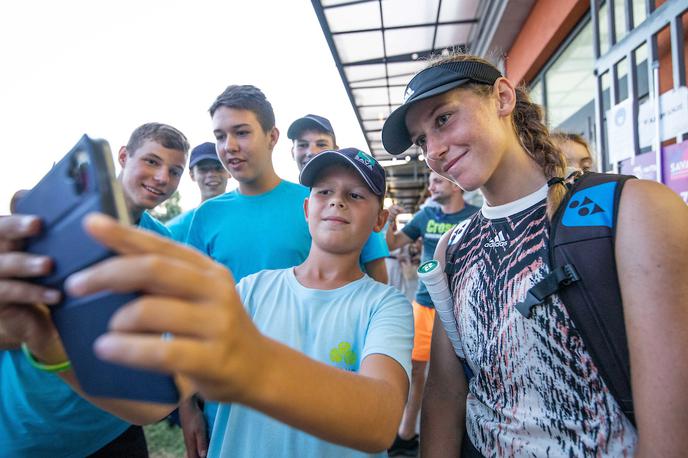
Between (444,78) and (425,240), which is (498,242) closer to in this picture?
(444,78)

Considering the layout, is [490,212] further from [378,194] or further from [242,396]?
[242,396]

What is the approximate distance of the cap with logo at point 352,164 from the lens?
5.13 ft

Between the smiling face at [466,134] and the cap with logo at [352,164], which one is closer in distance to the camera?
the smiling face at [466,134]

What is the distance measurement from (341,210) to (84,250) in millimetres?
Answer: 1090

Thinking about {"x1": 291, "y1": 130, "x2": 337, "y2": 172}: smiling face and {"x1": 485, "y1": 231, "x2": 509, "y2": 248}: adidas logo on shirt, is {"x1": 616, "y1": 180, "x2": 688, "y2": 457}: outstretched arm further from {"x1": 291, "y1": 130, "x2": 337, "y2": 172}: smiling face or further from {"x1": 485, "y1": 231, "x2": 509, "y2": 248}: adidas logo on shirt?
{"x1": 291, "y1": 130, "x2": 337, "y2": 172}: smiling face

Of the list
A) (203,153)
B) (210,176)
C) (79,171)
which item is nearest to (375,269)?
(79,171)

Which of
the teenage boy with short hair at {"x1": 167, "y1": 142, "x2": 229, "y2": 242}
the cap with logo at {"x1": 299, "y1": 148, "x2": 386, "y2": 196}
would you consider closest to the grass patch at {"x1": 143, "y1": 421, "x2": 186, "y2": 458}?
the teenage boy with short hair at {"x1": 167, "y1": 142, "x2": 229, "y2": 242}

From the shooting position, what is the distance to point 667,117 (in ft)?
7.48

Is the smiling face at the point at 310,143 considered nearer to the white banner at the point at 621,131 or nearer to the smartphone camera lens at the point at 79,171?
the white banner at the point at 621,131

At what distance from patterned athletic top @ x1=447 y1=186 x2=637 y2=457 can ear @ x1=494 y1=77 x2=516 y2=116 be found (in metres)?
0.34

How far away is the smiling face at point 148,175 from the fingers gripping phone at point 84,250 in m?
1.77

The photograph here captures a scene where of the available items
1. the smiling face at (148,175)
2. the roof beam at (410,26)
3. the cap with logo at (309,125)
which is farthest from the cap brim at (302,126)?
the roof beam at (410,26)

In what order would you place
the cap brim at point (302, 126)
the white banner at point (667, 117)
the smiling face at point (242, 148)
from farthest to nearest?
the cap brim at point (302, 126)
the smiling face at point (242, 148)
the white banner at point (667, 117)

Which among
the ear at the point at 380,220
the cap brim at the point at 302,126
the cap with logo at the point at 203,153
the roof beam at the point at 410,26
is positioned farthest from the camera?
the roof beam at the point at 410,26
